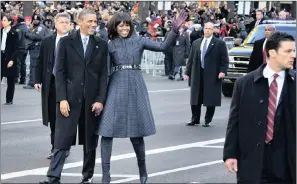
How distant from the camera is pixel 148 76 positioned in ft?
96.7

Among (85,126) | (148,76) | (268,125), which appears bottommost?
(148,76)

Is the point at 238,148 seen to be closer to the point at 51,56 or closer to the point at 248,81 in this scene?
the point at 248,81

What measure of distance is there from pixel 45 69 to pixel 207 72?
5.51 m

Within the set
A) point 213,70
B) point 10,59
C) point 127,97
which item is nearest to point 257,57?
point 213,70

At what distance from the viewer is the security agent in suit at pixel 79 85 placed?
32.2 ft

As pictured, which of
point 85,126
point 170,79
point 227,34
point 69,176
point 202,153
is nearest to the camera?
point 85,126

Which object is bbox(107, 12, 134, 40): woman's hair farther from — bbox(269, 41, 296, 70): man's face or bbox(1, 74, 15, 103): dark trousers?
bbox(1, 74, 15, 103): dark trousers

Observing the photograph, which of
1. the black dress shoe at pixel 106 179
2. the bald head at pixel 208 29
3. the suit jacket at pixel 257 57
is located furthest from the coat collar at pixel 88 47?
the bald head at pixel 208 29

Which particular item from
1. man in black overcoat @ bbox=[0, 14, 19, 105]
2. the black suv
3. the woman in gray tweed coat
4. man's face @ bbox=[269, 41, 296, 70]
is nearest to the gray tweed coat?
the woman in gray tweed coat

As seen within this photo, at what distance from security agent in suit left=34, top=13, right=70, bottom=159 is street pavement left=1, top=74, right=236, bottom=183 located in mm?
661

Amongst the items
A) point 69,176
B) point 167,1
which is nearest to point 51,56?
point 69,176

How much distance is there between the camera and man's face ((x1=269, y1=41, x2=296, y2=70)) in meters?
7.05

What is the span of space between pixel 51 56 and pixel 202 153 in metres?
2.64

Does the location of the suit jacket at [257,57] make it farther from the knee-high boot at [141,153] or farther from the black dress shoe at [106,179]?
the black dress shoe at [106,179]
